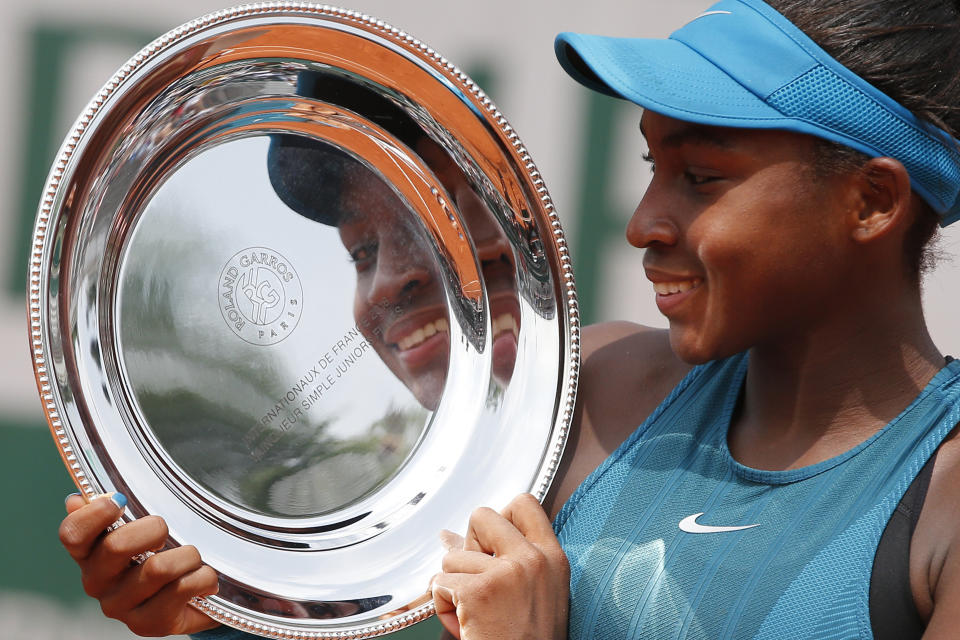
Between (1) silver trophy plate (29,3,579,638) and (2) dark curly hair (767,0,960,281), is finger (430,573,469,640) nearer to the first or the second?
(1) silver trophy plate (29,3,579,638)

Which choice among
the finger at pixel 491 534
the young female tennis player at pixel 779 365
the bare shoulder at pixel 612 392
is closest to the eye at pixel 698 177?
the young female tennis player at pixel 779 365

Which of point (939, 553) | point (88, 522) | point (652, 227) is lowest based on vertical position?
point (939, 553)

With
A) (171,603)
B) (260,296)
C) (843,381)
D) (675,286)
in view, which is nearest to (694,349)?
(675,286)

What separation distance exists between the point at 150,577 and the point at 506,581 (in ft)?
1.20

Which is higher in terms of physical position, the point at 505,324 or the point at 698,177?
the point at 698,177

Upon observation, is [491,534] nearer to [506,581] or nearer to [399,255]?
[506,581]

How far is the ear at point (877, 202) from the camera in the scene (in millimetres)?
1089

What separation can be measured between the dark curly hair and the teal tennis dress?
0.90ft

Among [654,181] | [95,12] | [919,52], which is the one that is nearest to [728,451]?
[654,181]

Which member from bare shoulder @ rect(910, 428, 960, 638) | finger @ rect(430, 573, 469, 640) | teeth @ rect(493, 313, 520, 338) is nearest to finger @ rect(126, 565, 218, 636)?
finger @ rect(430, 573, 469, 640)

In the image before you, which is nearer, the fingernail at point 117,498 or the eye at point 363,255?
the fingernail at point 117,498

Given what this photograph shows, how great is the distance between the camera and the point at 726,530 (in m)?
A: 1.15

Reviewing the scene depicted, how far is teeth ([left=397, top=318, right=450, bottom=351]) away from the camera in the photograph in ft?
4.42

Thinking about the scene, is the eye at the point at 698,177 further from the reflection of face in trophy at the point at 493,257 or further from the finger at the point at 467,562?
the finger at the point at 467,562
